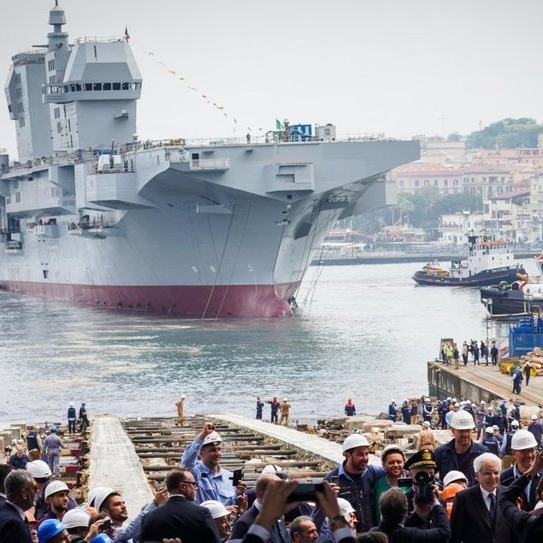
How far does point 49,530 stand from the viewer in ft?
28.2

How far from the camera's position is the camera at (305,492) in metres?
6.60

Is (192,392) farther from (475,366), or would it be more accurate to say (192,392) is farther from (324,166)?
(324,166)

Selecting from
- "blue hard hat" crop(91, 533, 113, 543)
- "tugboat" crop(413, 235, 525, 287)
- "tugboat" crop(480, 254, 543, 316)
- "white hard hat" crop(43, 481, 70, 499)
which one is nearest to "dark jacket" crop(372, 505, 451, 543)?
"blue hard hat" crop(91, 533, 113, 543)

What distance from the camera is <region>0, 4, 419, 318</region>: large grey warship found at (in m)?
57.6

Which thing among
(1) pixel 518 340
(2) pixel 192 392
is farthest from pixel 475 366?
(2) pixel 192 392

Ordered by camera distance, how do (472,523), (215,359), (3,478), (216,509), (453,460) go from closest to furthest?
(472,523), (3,478), (216,509), (453,460), (215,359)

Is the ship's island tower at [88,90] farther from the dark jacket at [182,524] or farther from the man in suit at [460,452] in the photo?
the dark jacket at [182,524]

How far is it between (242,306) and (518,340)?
873 inches

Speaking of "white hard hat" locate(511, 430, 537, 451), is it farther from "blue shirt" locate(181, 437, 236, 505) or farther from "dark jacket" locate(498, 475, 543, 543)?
"blue shirt" locate(181, 437, 236, 505)

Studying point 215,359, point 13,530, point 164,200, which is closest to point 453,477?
point 13,530

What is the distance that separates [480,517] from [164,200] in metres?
53.5

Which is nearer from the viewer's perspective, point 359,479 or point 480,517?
point 480,517

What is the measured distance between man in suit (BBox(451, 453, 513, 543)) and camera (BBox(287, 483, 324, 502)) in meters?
2.51

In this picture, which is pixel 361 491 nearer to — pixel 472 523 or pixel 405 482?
pixel 405 482
